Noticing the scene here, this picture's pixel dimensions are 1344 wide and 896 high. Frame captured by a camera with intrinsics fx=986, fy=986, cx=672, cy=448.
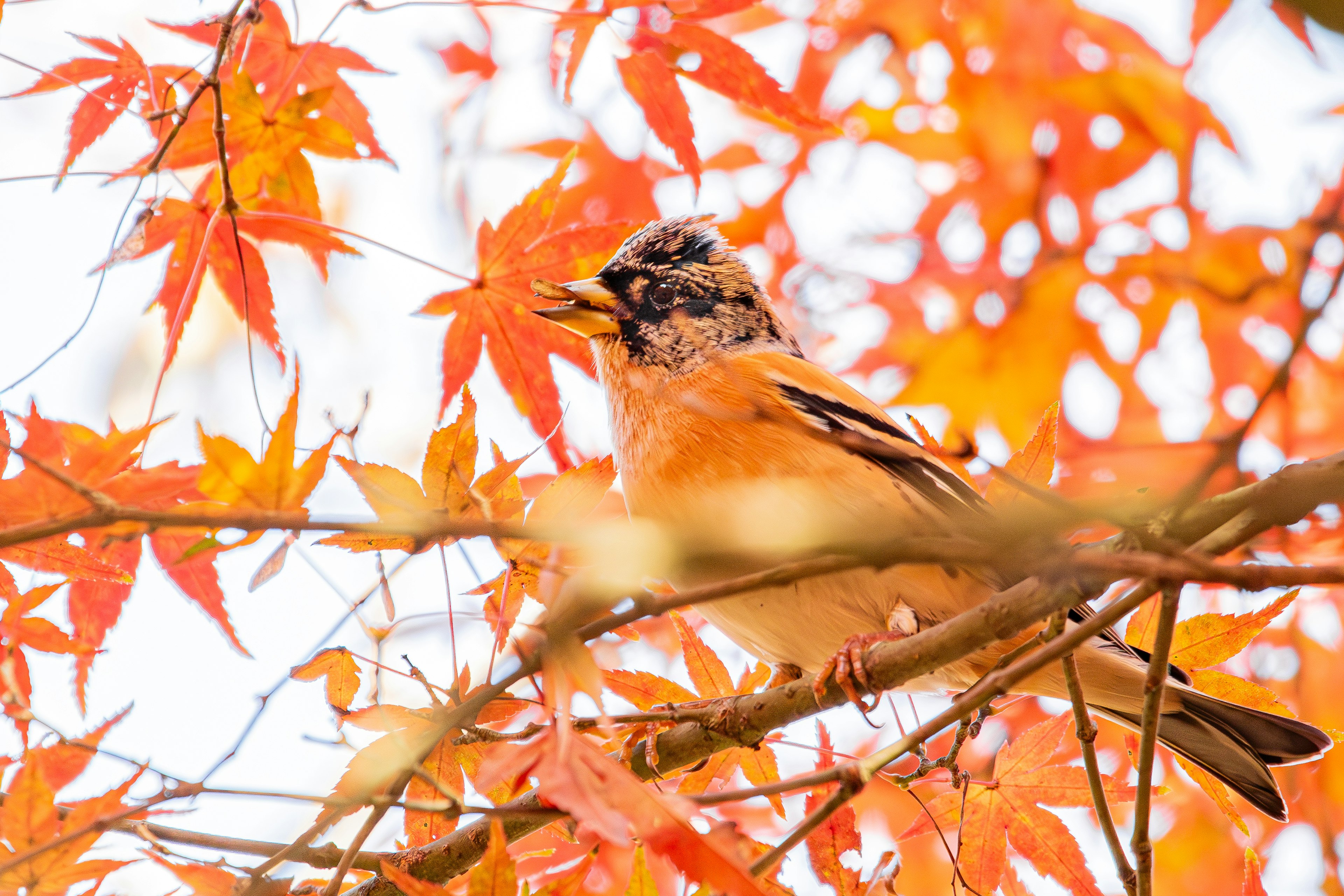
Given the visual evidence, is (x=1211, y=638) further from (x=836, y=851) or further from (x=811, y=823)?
(x=811, y=823)

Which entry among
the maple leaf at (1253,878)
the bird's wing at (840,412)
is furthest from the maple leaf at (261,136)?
the maple leaf at (1253,878)

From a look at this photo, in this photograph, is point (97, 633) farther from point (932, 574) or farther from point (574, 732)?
point (932, 574)

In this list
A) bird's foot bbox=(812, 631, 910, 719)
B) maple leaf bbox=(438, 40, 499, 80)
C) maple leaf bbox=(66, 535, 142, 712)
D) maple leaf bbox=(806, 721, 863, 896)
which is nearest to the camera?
maple leaf bbox=(806, 721, 863, 896)

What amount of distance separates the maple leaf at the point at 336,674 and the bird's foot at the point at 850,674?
1358 mm

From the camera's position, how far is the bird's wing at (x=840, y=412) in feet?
12.4

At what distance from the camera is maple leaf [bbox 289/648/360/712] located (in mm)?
2770

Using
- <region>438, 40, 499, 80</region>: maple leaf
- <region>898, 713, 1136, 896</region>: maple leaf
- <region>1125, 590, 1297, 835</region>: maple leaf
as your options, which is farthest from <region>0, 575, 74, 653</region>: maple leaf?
<region>438, 40, 499, 80</region>: maple leaf

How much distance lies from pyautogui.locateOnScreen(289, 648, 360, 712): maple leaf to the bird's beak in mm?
1531

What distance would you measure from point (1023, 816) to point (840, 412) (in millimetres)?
1633

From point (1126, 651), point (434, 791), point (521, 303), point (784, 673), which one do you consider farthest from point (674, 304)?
point (434, 791)

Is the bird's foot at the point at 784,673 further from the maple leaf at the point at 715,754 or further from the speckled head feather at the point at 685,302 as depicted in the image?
the speckled head feather at the point at 685,302

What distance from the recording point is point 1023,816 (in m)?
3.15

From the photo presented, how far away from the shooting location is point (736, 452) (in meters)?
3.55

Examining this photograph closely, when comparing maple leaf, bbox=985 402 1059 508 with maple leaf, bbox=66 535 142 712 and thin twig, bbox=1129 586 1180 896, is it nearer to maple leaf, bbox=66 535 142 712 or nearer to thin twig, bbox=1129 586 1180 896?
thin twig, bbox=1129 586 1180 896
